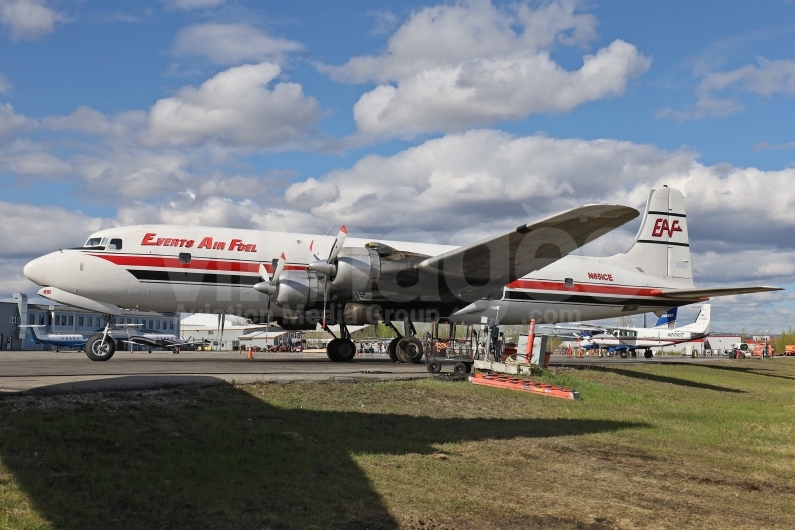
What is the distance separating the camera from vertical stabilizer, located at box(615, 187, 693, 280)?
30469 mm

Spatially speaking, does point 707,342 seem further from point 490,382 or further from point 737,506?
point 737,506

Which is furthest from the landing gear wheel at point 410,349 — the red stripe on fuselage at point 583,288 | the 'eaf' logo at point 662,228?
the 'eaf' logo at point 662,228

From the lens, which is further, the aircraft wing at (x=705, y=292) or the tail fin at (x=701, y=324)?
the tail fin at (x=701, y=324)

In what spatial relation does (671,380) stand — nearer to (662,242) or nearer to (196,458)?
(662,242)

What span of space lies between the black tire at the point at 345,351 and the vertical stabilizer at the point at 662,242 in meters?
13.5

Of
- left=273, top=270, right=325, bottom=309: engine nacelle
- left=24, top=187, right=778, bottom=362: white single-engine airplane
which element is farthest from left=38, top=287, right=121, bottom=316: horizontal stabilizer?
left=273, top=270, right=325, bottom=309: engine nacelle

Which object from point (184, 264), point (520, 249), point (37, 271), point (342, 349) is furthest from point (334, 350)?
point (37, 271)

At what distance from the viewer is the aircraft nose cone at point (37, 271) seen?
21750 millimetres

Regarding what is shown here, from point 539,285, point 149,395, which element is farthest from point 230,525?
point 539,285

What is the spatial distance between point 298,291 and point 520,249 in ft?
24.2

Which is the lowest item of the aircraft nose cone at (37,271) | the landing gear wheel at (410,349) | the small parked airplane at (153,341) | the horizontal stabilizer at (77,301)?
the small parked airplane at (153,341)

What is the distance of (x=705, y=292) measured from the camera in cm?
2669

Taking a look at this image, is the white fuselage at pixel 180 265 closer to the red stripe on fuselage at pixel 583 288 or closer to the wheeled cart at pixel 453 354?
the red stripe on fuselage at pixel 583 288

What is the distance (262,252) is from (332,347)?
503cm
